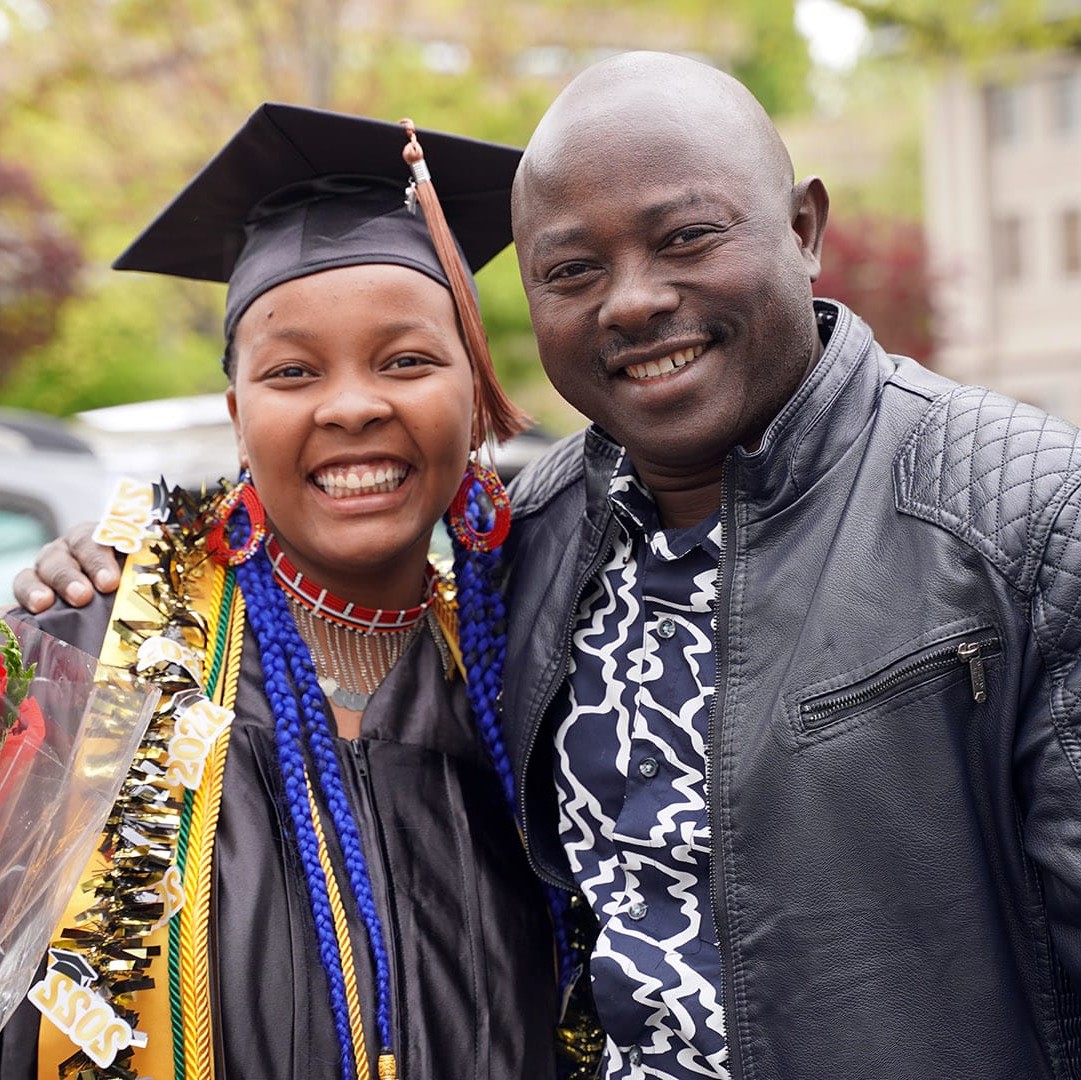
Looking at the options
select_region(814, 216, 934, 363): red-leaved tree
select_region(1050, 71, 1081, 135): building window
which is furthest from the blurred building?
select_region(814, 216, 934, 363): red-leaved tree

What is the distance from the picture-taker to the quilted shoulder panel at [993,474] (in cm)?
183

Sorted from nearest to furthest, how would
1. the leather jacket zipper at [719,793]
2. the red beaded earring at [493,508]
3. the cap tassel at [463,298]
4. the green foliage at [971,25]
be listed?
the leather jacket zipper at [719,793] < the cap tassel at [463,298] < the red beaded earring at [493,508] < the green foliage at [971,25]

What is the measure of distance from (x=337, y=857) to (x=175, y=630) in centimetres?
48

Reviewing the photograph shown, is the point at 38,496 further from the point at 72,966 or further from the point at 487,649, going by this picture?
the point at 72,966

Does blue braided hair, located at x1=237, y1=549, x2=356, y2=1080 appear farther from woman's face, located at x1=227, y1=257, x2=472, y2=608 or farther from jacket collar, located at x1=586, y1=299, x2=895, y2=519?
jacket collar, located at x1=586, y1=299, x2=895, y2=519

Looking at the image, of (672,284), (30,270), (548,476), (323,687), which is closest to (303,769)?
(323,687)

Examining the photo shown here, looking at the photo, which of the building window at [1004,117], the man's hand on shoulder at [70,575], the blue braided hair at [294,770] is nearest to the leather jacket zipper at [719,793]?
the blue braided hair at [294,770]

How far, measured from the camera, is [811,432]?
2.05 meters

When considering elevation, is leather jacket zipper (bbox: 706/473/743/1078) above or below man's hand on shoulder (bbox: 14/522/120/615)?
below

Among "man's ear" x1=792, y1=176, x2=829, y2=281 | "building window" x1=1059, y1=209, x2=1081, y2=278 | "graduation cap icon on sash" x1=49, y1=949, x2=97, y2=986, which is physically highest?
"building window" x1=1059, y1=209, x2=1081, y2=278

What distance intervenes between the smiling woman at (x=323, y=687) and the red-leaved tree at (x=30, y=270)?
36.9 feet

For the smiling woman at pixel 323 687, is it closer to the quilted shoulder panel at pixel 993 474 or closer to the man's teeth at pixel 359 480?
the man's teeth at pixel 359 480

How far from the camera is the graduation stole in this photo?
7.00ft

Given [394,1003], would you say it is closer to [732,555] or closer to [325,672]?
[325,672]
